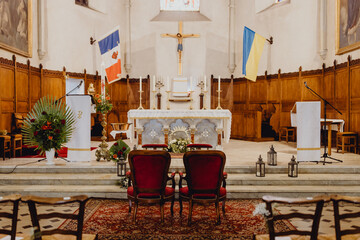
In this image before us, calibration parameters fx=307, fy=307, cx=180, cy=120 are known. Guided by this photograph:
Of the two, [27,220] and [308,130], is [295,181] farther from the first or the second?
[27,220]

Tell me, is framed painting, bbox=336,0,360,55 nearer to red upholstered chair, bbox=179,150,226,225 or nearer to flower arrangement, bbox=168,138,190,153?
flower arrangement, bbox=168,138,190,153

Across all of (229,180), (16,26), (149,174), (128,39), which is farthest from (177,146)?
(128,39)

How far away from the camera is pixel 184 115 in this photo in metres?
7.61

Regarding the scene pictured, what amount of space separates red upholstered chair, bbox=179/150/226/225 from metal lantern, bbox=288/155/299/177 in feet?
7.32

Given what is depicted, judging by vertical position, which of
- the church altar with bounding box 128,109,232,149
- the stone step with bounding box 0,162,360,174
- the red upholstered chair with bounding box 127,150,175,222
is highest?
the church altar with bounding box 128,109,232,149

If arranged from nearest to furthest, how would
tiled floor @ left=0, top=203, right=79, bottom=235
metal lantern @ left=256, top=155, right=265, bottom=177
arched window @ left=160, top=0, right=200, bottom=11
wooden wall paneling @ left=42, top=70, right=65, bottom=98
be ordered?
tiled floor @ left=0, top=203, right=79, bottom=235, metal lantern @ left=256, top=155, right=265, bottom=177, wooden wall paneling @ left=42, top=70, right=65, bottom=98, arched window @ left=160, top=0, right=200, bottom=11

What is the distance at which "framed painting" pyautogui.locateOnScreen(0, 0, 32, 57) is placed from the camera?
25.8 ft

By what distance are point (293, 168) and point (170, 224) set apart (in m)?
2.82

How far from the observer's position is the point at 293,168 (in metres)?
5.64

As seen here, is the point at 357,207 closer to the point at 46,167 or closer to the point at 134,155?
the point at 134,155

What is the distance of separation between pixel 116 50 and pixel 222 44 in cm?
535

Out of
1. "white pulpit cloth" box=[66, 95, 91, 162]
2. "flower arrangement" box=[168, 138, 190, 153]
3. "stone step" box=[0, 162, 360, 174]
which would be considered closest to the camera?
"stone step" box=[0, 162, 360, 174]

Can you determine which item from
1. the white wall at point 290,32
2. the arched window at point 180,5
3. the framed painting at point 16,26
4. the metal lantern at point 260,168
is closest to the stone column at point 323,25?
the white wall at point 290,32

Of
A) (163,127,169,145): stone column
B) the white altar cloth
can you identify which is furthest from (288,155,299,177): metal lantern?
(163,127,169,145): stone column
